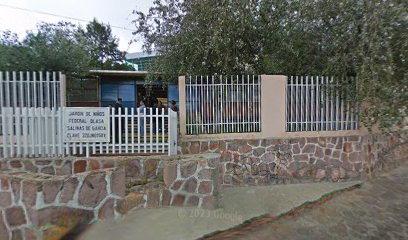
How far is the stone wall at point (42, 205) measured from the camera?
157 inches

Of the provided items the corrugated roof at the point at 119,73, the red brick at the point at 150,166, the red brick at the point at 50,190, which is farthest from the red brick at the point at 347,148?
the corrugated roof at the point at 119,73

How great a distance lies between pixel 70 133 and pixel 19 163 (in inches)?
41.7

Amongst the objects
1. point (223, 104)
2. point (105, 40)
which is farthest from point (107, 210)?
point (105, 40)

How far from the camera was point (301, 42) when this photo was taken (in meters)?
8.12

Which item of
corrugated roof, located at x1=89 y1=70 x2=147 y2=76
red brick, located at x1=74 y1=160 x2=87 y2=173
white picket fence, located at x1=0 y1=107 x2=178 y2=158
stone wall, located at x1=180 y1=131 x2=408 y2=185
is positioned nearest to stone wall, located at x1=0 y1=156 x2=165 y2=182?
red brick, located at x1=74 y1=160 x2=87 y2=173

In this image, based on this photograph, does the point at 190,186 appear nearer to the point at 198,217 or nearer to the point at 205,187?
the point at 205,187

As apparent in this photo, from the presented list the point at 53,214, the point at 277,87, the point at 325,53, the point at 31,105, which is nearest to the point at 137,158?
the point at 53,214

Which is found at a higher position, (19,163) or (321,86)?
(321,86)

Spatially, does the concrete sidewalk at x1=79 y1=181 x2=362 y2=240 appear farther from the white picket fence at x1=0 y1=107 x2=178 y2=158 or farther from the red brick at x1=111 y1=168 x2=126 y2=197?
the white picket fence at x1=0 y1=107 x2=178 y2=158

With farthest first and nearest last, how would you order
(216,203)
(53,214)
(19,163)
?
(19,163) → (216,203) → (53,214)

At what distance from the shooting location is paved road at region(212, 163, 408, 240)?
4.65 meters

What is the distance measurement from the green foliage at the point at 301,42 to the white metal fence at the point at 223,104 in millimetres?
1065

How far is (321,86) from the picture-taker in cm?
757

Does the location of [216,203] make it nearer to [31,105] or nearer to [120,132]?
[120,132]
